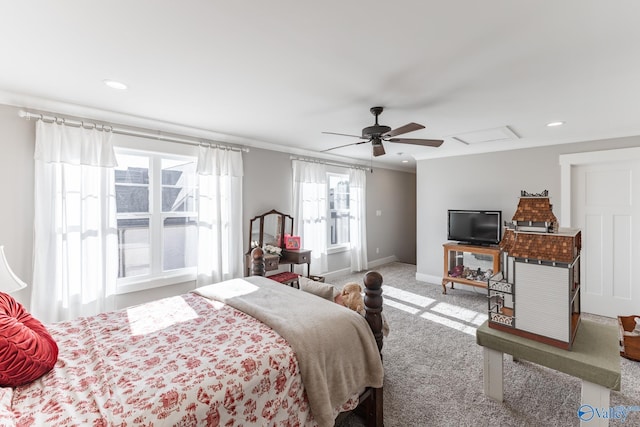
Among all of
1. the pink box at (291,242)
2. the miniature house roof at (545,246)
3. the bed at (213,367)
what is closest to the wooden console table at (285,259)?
the pink box at (291,242)

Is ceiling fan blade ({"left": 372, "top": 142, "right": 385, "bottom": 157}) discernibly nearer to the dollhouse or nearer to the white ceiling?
the white ceiling

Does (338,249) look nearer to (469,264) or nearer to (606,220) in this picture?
(469,264)

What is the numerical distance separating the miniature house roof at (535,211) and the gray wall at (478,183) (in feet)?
8.78

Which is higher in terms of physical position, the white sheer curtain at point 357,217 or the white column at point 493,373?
the white sheer curtain at point 357,217

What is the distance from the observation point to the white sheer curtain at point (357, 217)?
18.9 ft

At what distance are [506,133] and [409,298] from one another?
8.73 feet

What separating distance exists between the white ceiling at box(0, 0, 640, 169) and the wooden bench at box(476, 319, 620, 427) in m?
1.85

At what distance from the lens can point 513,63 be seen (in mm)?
1890

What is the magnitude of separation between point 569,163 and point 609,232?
1.01 metres

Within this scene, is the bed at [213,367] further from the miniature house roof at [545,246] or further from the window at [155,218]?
the window at [155,218]

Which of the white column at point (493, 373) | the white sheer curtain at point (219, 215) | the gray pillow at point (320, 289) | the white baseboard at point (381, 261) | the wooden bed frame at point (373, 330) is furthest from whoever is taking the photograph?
the white baseboard at point (381, 261)

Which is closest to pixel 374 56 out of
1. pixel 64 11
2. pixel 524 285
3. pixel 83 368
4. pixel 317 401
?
pixel 64 11

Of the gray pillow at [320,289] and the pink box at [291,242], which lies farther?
the pink box at [291,242]

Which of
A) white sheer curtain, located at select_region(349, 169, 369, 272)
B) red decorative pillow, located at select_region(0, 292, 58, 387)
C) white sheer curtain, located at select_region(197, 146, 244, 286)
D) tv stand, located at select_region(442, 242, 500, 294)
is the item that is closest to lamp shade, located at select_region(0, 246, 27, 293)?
red decorative pillow, located at select_region(0, 292, 58, 387)
